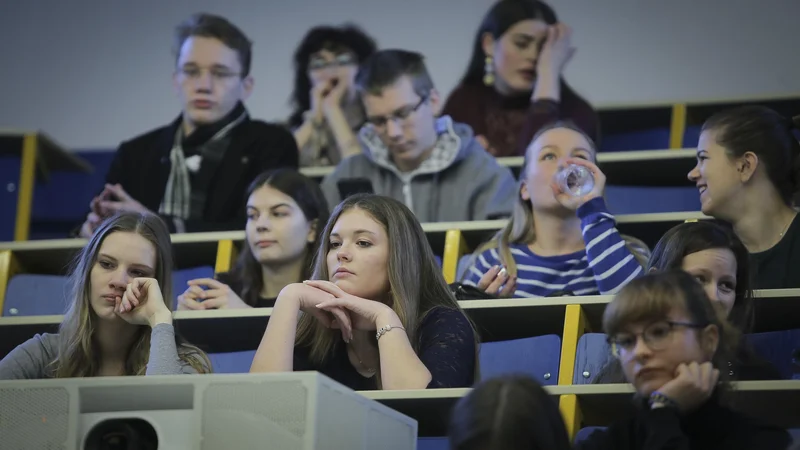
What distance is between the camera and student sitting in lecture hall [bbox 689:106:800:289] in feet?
10.1

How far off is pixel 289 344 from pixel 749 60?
2618 mm

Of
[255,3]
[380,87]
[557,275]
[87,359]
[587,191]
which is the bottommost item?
[87,359]

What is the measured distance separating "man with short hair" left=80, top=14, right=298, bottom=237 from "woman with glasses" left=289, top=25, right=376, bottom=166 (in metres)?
0.39

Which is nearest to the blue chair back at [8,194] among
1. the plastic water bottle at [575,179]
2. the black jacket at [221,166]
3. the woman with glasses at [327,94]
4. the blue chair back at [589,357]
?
the black jacket at [221,166]

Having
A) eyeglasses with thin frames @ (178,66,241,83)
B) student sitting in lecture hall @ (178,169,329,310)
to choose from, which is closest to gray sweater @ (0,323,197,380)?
student sitting in lecture hall @ (178,169,329,310)

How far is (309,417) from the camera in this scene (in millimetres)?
1817

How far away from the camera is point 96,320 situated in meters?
2.71

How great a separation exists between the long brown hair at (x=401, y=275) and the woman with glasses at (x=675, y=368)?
1.98 ft

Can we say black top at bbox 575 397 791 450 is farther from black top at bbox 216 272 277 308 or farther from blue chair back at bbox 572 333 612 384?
black top at bbox 216 272 277 308

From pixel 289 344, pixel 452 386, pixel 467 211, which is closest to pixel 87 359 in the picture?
pixel 289 344

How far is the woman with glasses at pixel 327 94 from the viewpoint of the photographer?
4500 millimetres

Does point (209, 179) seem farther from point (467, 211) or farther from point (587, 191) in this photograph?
point (587, 191)

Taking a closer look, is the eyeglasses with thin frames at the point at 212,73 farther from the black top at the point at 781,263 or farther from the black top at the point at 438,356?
the black top at the point at 781,263

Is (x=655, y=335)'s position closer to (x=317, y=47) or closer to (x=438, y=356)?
(x=438, y=356)
